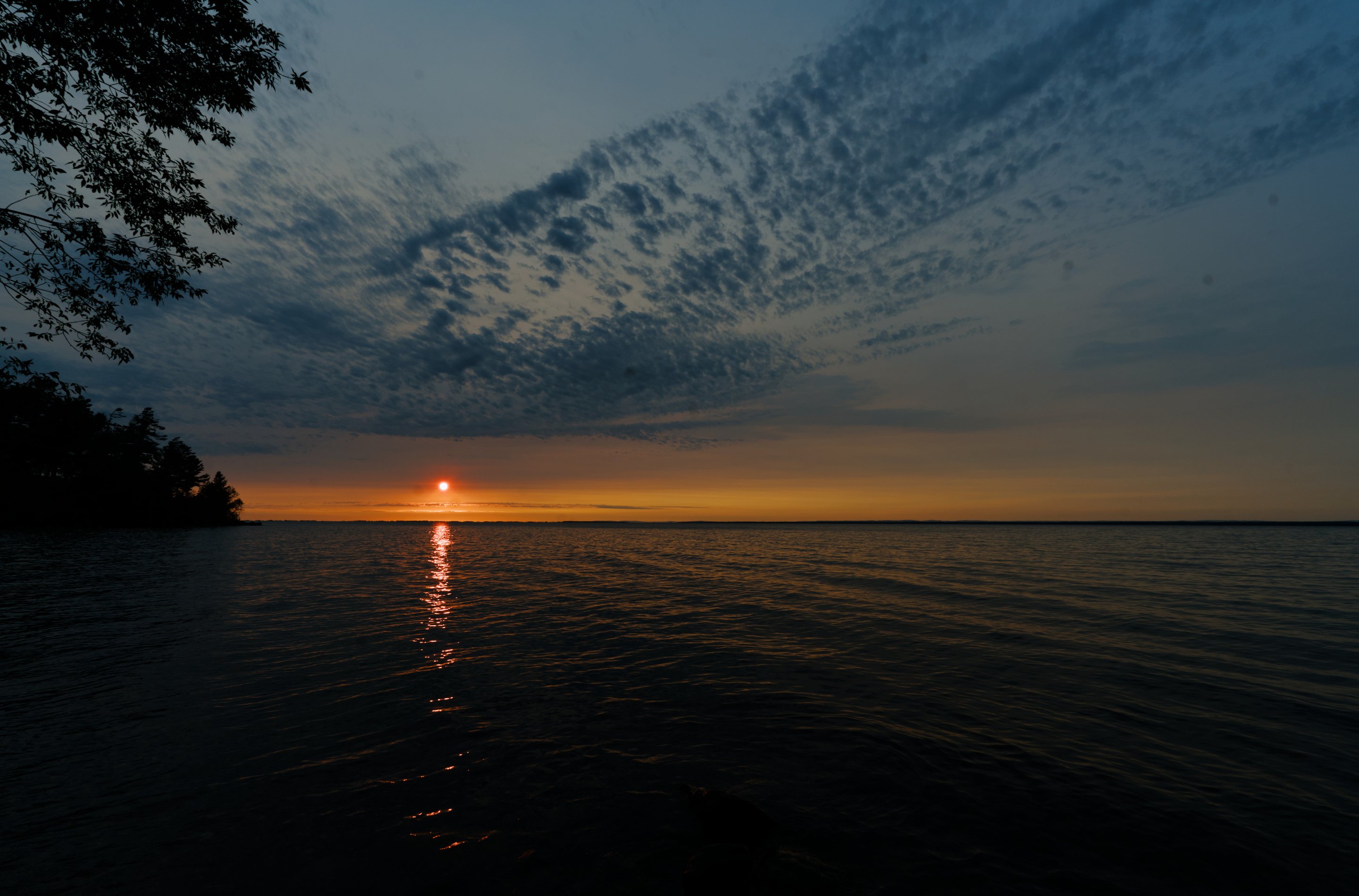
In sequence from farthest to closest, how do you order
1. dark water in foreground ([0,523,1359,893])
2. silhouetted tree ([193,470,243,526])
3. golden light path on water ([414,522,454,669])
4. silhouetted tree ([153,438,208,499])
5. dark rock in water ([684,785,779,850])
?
1. silhouetted tree ([193,470,243,526])
2. silhouetted tree ([153,438,208,499])
3. golden light path on water ([414,522,454,669])
4. dark rock in water ([684,785,779,850])
5. dark water in foreground ([0,523,1359,893])

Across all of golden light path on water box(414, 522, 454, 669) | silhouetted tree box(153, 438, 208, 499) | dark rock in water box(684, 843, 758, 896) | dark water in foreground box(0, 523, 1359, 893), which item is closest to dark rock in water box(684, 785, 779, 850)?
dark water in foreground box(0, 523, 1359, 893)

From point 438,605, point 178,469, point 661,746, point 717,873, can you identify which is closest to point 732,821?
point 717,873

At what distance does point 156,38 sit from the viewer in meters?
12.5

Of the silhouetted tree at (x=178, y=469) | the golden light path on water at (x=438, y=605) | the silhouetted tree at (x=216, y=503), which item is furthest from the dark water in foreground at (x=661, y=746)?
the silhouetted tree at (x=216, y=503)

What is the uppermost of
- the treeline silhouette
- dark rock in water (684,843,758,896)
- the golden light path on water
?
the treeline silhouette

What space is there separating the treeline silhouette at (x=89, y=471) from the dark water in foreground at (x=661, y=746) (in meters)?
6.85

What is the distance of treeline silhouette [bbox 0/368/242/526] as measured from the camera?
13539 mm

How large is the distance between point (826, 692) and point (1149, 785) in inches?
268

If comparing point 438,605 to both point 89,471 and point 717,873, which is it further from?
point 89,471

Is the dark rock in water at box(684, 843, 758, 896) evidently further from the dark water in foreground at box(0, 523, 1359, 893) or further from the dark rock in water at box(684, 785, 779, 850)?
the dark rock in water at box(684, 785, 779, 850)

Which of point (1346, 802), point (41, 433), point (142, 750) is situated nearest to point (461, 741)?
point (142, 750)

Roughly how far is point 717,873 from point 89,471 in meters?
155

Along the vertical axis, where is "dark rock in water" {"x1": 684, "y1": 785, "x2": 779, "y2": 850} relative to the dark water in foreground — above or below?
above

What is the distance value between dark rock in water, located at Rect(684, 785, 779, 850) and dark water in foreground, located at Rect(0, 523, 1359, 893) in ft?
1.39
